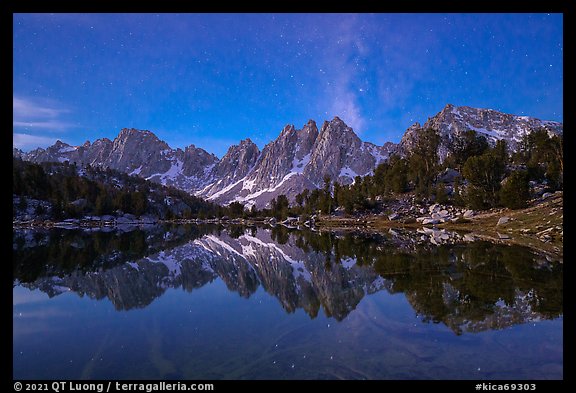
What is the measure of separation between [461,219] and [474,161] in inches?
665

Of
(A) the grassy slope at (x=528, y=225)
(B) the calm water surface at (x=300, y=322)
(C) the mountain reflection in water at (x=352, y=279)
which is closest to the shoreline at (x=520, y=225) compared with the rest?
(A) the grassy slope at (x=528, y=225)

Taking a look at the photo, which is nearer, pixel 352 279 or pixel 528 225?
pixel 352 279

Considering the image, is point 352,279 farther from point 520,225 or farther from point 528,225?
point 520,225

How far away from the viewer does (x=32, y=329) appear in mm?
16016

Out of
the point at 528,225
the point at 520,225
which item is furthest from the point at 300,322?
the point at 520,225

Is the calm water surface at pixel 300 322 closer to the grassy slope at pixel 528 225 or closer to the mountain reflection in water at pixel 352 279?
the mountain reflection in water at pixel 352 279

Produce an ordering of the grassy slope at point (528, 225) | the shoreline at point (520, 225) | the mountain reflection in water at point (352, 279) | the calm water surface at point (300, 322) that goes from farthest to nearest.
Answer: the shoreline at point (520, 225)
the grassy slope at point (528, 225)
the mountain reflection in water at point (352, 279)
the calm water surface at point (300, 322)

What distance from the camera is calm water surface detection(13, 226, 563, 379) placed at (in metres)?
11.1

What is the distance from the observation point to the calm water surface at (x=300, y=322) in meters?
11.1

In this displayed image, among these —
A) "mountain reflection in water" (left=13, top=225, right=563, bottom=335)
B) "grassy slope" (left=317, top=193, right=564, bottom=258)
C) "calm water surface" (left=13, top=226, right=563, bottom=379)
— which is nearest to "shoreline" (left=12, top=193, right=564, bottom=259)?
"grassy slope" (left=317, top=193, right=564, bottom=258)

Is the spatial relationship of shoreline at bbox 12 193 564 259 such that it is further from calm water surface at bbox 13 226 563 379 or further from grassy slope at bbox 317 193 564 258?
calm water surface at bbox 13 226 563 379

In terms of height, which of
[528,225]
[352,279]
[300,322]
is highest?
[528,225]

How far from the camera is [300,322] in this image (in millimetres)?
16094

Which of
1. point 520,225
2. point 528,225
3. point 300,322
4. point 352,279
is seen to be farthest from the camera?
point 520,225
